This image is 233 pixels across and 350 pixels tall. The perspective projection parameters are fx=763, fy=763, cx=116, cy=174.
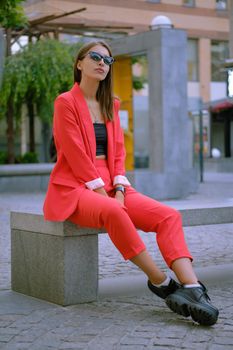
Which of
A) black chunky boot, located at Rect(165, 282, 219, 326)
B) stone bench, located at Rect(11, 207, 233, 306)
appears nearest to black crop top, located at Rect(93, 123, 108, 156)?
stone bench, located at Rect(11, 207, 233, 306)

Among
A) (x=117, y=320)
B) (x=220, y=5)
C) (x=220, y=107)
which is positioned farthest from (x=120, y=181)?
(x=220, y=5)

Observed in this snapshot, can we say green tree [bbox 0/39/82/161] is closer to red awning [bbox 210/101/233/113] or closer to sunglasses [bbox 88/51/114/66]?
red awning [bbox 210/101/233/113]

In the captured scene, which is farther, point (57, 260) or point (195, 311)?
point (57, 260)

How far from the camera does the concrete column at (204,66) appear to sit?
40.1 m

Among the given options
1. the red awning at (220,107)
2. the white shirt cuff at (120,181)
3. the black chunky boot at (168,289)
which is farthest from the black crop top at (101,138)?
the red awning at (220,107)

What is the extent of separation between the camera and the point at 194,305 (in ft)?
14.1

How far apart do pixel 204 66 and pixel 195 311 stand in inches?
1441

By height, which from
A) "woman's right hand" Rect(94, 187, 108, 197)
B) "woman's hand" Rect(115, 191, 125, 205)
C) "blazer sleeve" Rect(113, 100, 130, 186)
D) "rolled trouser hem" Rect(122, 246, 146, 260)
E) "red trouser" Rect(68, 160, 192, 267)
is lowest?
"rolled trouser hem" Rect(122, 246, 146, 260)

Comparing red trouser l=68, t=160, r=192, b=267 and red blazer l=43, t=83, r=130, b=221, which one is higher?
red blazer l=43, t=83, r=130, b=221

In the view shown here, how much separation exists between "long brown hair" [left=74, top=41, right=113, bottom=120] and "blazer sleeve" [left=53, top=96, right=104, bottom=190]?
29 cm

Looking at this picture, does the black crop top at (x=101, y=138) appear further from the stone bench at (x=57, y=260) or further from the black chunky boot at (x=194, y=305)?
the black chunky boot at (x=194, y=305)

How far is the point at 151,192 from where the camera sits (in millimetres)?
14539

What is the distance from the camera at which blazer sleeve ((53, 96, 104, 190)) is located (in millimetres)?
4848

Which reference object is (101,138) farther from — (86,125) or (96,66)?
(96,66)
